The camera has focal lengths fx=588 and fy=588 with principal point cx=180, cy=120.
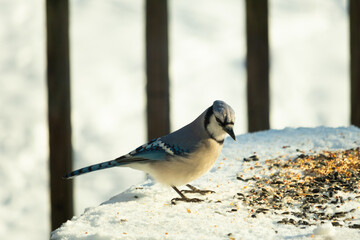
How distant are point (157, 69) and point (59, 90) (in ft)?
2.64

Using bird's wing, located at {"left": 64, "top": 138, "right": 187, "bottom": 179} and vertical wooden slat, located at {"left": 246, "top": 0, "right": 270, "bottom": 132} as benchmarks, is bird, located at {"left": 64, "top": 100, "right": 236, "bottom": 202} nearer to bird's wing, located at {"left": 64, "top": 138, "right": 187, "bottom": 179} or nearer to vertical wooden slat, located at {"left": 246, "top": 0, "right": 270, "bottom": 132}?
bird's wing, located at {"left": 64, "top": 138, "right": 187, "bottom": 179}

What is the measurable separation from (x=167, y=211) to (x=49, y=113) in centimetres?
181

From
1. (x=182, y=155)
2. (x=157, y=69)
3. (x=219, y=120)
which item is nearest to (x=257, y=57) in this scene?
(x=157, y=69)

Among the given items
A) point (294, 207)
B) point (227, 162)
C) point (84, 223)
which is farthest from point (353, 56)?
point (84, 223)

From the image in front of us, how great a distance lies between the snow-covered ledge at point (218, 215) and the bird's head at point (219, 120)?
362mm

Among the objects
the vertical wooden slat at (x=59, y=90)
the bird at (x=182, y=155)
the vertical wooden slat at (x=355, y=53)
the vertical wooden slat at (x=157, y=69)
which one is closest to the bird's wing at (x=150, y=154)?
the bird at (x=182, y=155)

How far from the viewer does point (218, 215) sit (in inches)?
122

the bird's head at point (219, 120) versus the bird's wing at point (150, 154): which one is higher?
the bird's head at point (219, 120)

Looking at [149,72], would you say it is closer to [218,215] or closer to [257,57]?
[257,57]

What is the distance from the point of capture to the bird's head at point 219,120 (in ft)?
10.7

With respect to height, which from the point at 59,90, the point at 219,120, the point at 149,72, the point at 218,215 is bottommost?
the point at 218,215

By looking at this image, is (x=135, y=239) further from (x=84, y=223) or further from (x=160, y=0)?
(x=160, y=0)

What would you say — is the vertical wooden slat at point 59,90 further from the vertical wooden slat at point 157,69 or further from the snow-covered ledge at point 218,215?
the snow-covered ledge at point 218,215

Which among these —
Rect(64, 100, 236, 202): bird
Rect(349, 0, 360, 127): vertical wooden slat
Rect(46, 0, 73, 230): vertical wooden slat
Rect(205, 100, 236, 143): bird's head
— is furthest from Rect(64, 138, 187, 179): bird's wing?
Rect(349, 0, 360, 127): vertical wooden slat
